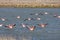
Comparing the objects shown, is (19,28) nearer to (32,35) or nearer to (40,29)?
(40,29)

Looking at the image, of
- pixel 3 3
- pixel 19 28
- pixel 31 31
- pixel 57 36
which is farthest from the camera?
pixel 3 3

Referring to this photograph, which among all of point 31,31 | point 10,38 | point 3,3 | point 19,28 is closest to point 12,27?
point 19,28

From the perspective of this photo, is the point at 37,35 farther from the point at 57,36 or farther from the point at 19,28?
the point at 19,28

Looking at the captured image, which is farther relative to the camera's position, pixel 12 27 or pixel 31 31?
pixel 12 27

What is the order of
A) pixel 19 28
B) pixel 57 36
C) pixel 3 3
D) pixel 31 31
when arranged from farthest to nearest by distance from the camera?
1. pixel 3 3
2. pixel 19 28
3. pixel 31 31
4. pixel 57 36

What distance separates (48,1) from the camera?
110 feet

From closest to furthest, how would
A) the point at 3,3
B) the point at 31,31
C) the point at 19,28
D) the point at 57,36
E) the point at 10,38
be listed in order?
the point at 10,38 → the point at 57,36 → the point at 31,31 → the point at 19,28 → the point at 3,3

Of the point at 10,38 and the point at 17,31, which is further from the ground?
the point at 10,38

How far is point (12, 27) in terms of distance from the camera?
15.4 m

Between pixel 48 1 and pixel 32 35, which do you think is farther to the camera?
pixel 48 1

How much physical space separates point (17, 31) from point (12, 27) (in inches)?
35.1

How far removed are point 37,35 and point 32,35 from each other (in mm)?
217

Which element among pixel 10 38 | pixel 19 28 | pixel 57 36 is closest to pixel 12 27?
pixel 19 28

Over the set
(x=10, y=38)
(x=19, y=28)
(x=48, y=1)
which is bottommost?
(x=48, y=1)
